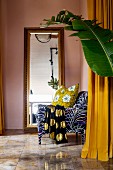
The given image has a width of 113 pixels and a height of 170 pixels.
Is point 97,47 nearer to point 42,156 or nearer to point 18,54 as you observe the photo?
point 42,156

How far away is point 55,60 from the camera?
20.0 feet

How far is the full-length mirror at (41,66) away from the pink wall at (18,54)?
5.4 inches

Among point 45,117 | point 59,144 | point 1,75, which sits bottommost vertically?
point 59,144

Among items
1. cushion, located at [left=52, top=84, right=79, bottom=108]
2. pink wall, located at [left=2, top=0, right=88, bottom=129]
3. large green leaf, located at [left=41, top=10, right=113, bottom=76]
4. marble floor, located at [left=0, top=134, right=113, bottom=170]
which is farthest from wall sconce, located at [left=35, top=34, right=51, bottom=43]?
large green leaf, located at [left=41, top=10, right=113, bottom=76]

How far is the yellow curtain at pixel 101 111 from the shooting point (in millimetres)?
3447

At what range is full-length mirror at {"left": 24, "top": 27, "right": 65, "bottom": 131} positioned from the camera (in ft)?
19.8

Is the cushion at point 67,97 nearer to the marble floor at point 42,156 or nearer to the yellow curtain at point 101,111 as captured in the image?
the marble floor at point 42,156

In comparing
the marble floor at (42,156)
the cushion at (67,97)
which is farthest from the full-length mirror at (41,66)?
the marble floor at (42,156)

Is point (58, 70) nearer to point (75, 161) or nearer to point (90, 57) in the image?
point (75, 161)

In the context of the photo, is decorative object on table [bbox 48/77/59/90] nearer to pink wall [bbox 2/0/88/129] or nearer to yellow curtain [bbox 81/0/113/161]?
pink wall [bbox 2/0/88/129]

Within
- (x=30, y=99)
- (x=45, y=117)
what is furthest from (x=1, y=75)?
Result: (x=45, y=117)

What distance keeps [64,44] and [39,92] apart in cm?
122

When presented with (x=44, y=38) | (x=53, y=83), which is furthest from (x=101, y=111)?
(x=44, y=38)

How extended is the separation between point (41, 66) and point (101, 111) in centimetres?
283
